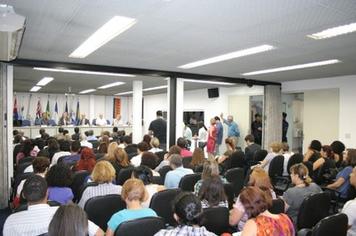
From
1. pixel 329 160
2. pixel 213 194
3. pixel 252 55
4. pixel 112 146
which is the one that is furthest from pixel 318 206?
pixel 112 146

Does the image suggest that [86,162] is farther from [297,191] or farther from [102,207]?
[297,191]

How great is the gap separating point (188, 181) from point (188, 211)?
2.01m

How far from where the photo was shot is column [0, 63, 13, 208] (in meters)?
5.52

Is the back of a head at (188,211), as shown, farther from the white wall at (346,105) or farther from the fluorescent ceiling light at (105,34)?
the white wall at (346,105)

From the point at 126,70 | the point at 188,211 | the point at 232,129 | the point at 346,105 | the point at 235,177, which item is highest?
the point at 126,70

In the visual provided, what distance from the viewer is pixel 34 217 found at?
2.12 meters

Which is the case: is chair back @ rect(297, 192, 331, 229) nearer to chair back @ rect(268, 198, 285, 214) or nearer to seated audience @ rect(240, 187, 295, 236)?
chair back @ rect(268, 198, 285, 214)

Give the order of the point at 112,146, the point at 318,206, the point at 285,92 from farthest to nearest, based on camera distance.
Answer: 1. the point at 285,92
2. the point at 112,146
3. the point at 318,206

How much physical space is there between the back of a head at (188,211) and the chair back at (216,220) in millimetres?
600

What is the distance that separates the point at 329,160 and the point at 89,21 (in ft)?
15.0

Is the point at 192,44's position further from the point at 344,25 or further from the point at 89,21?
the point at 344,25

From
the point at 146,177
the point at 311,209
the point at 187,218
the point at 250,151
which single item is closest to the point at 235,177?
the point at 311,209

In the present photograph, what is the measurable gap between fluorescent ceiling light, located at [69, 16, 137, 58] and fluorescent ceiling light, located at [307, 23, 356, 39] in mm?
2376

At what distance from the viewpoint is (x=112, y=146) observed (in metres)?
5.25
